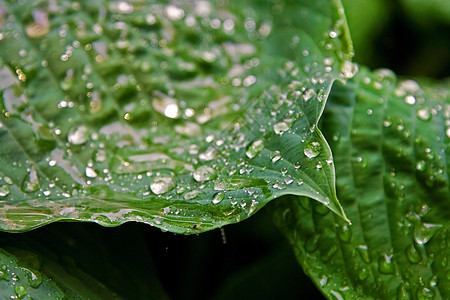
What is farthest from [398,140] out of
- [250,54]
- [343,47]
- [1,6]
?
[1,6]

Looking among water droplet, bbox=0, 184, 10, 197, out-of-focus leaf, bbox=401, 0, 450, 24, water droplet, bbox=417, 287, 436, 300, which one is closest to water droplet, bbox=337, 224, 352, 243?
water droplet, bbox=417, 287, 436, 300

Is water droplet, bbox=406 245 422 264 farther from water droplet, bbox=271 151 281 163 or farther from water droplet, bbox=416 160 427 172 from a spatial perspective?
water droplet, bbox=271 151 281 163

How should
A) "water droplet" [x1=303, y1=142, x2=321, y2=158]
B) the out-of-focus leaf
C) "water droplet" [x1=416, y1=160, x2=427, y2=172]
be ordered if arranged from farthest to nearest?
the out-of-focus leaf
"water droplet" [x1=416, y1=160, x2=427, y2=172]
"water droplet" [x1=303, y1=142, x2=321, y2=158]

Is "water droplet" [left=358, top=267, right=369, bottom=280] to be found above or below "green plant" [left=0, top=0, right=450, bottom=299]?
below

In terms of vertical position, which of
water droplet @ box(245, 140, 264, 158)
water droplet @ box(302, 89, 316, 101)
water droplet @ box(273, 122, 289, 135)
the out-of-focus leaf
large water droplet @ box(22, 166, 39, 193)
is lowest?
the out-of-focus leaf

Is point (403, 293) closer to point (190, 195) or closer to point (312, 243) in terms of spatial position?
point (312, 243)

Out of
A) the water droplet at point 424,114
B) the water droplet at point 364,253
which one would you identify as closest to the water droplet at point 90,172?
the water droplet at point 364,253

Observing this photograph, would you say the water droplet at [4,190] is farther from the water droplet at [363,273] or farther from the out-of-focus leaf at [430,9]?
the out-of-focus leaf at [430,9]

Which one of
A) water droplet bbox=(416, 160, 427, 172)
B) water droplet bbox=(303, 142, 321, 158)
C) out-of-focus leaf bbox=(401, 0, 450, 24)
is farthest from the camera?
out-of-focus leaf bbox=(401, 0, 450, 24)
